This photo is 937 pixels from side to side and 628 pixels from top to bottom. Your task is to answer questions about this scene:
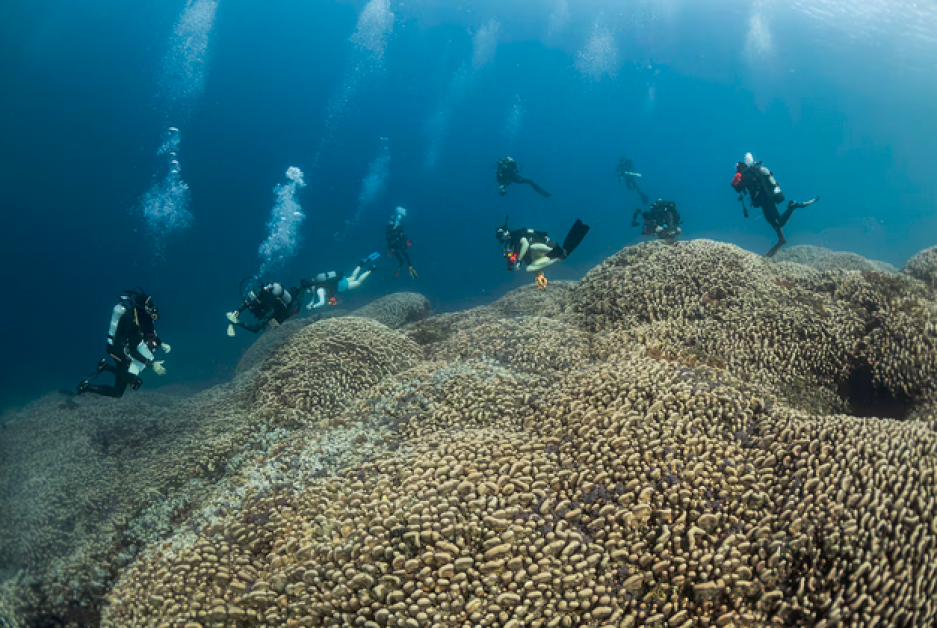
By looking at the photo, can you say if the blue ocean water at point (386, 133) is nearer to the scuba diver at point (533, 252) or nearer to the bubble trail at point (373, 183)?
the bubble trail at point (373, 183)

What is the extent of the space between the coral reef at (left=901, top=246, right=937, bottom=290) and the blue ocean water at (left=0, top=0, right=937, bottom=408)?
33745 mm

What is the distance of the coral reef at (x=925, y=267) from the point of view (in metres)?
7.43

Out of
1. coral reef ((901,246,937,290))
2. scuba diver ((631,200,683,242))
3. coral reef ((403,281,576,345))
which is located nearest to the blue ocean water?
coral reef ((403,281,576,345))

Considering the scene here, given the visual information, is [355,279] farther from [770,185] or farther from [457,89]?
[457,89]

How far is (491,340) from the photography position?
6957 millimetres

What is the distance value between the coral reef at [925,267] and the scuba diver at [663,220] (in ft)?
17.5

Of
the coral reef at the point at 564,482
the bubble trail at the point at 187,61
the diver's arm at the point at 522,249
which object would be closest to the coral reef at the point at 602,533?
the coral reef at the point at 564,482

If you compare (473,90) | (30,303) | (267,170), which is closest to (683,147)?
(473,90)

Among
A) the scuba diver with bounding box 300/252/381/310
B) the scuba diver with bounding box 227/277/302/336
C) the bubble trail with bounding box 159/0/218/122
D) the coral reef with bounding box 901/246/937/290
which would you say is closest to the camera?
the coral reef with bounding box 901/246/937/290

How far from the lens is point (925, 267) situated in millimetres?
7730

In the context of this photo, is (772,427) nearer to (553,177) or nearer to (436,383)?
(436,383)

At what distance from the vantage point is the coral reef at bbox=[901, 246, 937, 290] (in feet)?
24.4

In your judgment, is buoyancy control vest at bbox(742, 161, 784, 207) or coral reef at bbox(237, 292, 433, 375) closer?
buoyancy control vest at bbox(742, 161, 784, 207)

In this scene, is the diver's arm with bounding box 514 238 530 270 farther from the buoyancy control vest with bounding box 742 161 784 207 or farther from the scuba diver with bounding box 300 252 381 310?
the buoyancy control vest with bounding box 742 161 784 207
